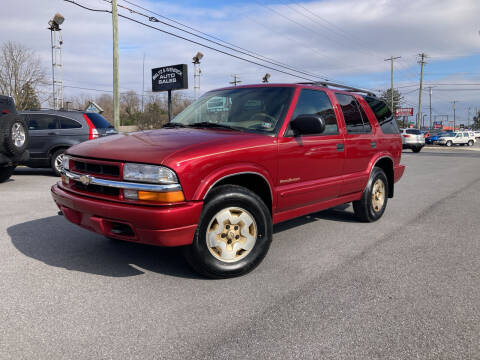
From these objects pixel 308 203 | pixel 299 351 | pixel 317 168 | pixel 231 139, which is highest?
pixel 231 139

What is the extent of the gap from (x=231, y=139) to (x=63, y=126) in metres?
8.23

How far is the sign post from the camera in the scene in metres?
23.8

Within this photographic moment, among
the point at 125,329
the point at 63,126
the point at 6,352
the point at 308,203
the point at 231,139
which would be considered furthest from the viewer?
the point at 63,126

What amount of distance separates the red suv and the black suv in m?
4.66

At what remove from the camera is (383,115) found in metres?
5.96

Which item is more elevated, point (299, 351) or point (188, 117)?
point (188, 117)

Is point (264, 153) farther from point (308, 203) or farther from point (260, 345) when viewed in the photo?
point (260, 345)

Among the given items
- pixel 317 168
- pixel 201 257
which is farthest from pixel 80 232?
pixel 317 168

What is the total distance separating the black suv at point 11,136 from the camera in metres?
7.65

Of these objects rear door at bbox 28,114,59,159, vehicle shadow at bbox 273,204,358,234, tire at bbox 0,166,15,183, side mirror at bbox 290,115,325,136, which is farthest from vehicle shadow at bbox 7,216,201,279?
rear door at bbox 28,114,59,159

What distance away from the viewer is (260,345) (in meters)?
2.44

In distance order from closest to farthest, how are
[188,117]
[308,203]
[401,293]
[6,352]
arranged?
[6,352] < [401,293] < [308,203] < [188,117]

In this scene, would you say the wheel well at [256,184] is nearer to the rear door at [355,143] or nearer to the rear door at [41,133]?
the rear door at [355,143]

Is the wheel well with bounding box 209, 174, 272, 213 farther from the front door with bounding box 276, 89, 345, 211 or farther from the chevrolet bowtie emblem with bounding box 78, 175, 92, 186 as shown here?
the chevrolet bowtie emblem with bounding box 78, 175, 92, 186
